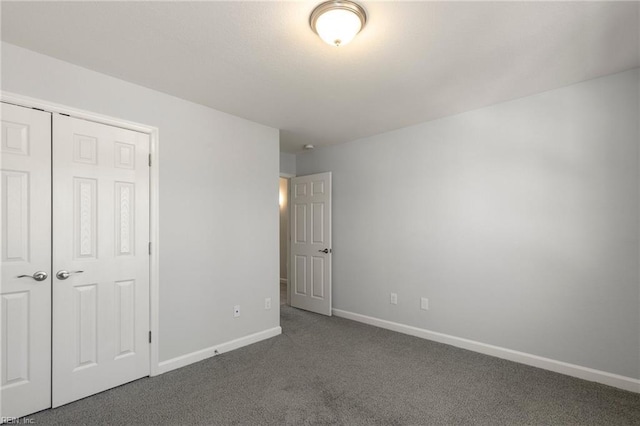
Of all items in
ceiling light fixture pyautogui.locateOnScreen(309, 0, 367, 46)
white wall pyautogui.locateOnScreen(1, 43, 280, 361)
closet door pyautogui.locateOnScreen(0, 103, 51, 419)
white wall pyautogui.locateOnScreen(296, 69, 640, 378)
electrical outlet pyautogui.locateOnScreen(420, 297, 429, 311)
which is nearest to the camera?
ceiling light fixture pyautogui.locateOnScreen(309, 0, 367, 46)

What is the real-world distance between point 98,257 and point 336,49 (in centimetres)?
236

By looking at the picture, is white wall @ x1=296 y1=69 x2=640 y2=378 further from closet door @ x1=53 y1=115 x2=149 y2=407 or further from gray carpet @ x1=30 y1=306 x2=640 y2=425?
closet door @ x1=53 y1=115 x2=149 y2=407

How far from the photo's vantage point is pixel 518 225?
9.88 feet

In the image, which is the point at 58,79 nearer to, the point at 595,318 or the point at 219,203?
the point at 219,203

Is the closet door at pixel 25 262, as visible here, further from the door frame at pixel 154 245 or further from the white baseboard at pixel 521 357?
the white baseboard at pixel 521 357

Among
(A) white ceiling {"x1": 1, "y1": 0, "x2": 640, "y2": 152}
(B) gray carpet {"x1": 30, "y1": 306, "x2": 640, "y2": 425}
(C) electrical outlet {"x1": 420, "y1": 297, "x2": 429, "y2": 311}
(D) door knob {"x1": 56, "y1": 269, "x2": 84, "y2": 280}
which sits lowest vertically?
(B) gray carpet {"x1": 30, "y1": 306, "x2": 640, "y2": 425}

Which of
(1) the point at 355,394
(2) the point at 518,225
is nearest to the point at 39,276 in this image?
(1) the point at 355,394

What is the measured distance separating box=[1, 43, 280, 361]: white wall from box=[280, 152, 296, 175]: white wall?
115 centimetres

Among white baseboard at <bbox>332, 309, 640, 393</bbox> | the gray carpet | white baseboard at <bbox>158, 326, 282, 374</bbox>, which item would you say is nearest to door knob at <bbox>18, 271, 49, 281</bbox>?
the gray carpet

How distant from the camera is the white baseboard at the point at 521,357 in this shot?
2.50 metres

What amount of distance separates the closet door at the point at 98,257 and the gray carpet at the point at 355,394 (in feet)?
0.82

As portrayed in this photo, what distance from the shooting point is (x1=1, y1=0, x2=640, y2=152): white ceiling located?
179 centimetres

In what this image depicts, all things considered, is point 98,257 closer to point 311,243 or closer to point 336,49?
point 336,49

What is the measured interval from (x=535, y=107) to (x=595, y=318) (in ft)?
6.19
